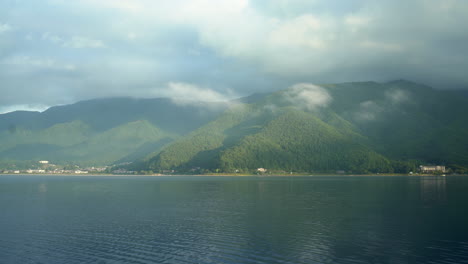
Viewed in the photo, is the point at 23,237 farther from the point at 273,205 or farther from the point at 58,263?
the point at 273,205

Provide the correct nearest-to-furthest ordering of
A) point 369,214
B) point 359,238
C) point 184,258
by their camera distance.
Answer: point 184,258 < point 359,238 < point 369,214

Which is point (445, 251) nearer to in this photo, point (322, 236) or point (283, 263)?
point (322, 236)

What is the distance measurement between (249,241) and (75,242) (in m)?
19.8

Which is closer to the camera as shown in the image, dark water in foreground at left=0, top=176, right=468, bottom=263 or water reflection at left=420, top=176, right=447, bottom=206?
dark water in foreground at left=0, top=176, right=468, bottom=263

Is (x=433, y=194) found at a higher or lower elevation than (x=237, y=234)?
higher

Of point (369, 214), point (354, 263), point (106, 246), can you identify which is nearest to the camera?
point (354, 263)

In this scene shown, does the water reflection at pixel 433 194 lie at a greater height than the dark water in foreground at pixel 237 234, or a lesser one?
greater

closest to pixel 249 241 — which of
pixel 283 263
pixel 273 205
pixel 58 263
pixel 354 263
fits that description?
pixel 283 263

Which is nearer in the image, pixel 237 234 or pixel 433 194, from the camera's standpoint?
pixel 237 234

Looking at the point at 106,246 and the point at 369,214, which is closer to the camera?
the point at 106,246

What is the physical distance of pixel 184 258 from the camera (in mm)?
35000

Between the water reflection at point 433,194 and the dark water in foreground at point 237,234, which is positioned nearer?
the dark water in foreground at point 237,234

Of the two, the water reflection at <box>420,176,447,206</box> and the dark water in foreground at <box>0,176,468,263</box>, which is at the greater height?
the water reflection at <box>420,176,447,206</box>

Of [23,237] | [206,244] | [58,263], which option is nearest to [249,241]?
[206,244]
